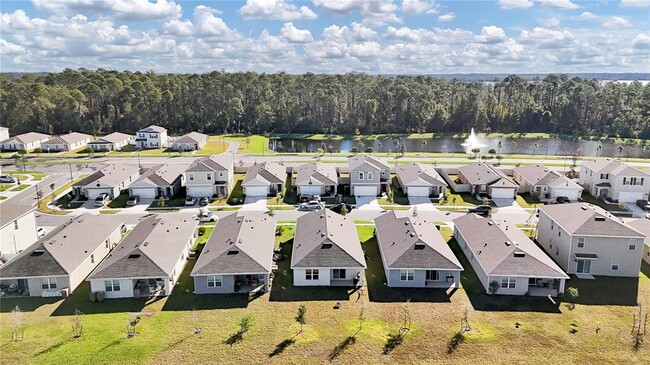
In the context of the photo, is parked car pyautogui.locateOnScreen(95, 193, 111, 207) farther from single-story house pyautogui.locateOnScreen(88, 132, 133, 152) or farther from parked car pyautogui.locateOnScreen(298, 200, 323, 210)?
single-story house pyautogui.locateOnScreen(88, 132, 133, 152)

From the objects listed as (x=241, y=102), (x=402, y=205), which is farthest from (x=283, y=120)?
(x=402, y=205)

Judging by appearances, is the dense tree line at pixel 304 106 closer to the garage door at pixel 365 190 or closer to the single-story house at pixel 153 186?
the single-story house at pixel 153 186

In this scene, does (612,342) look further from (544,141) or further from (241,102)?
(241,102)

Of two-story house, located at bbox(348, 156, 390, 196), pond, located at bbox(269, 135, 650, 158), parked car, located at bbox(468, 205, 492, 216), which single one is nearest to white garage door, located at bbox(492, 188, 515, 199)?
parked car, located at bbox(468, 205, 492, 216)

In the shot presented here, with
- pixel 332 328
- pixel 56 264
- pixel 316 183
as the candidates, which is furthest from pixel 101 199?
pixel 332 328

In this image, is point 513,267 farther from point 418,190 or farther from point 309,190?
point 309,190

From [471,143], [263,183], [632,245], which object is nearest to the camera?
[632,245]

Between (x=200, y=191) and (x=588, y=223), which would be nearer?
(x=588, y=223)

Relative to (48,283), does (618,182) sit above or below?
above
